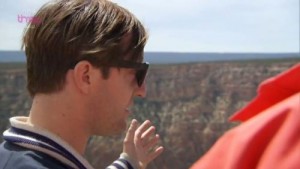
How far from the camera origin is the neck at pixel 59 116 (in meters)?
0.93

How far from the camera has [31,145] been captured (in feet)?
2.87

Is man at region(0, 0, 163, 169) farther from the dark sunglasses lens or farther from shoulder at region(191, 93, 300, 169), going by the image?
shoulder at region(191, 93, 300, 169)

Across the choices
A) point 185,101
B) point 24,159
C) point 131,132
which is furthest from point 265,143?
point 185,101

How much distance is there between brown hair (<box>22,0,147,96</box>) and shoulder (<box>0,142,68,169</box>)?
0.37ft

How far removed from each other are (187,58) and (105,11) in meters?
25.9

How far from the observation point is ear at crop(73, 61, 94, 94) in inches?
36.4

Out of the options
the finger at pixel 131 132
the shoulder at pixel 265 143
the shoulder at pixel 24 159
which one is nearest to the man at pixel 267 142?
the shoulder at pixel 265 143

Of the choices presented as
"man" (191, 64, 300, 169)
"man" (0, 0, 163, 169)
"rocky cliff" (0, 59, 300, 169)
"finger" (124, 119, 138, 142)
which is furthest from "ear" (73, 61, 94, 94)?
"rocky cliff" (0, 59, 300, 169)

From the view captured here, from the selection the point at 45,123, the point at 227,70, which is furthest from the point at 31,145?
the point at 227,70

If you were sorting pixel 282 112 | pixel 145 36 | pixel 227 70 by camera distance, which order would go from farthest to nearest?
pixel 227 70 < pixel 145 36 < pixel 282 112

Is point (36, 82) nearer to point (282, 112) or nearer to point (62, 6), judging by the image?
point (62, 6)

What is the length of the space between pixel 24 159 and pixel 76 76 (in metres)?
0.16

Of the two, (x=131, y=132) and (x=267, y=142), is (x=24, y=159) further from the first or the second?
(x=267, y=142)

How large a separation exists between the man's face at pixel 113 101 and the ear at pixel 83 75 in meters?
0.02
